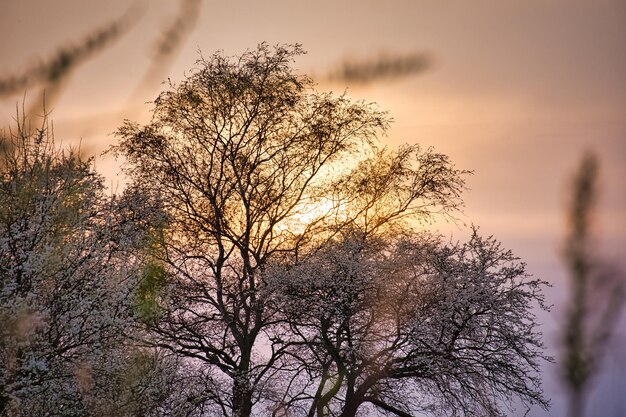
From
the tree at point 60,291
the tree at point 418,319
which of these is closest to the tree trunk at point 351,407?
the tree at point 418,319

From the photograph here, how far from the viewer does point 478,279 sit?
86.1ft

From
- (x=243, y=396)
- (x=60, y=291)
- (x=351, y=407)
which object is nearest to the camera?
(x=60, y=291)

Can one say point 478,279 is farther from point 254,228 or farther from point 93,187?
point 93,187

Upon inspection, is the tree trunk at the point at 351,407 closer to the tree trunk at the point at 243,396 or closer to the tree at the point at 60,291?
the tree trunk at the point at 243,396

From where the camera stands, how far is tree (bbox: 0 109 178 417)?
1656cm

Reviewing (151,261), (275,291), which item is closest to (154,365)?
(151,261)

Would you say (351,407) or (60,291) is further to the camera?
(351,407)

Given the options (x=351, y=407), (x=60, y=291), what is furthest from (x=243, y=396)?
(x=60, y=291)

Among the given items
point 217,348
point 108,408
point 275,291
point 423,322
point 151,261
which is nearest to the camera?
point 108,408

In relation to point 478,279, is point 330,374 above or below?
below

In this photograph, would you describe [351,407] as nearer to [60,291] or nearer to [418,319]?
[418,319]

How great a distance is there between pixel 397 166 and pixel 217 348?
9387 mm

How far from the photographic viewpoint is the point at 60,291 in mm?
17406

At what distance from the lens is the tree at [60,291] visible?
54.3ft
